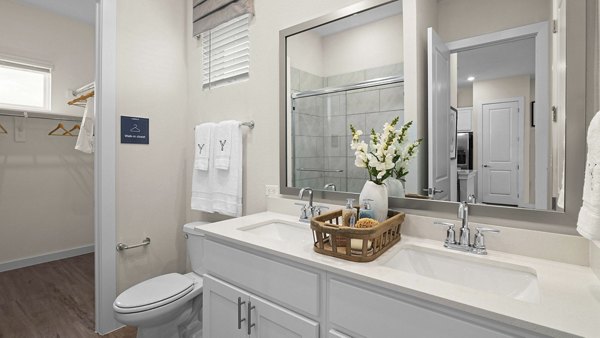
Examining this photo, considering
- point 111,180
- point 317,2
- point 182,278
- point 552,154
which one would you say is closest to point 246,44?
point 317,2

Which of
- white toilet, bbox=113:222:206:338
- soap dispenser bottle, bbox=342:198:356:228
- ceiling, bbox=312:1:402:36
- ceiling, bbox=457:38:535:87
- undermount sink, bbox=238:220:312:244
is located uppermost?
ceiling, bbox=312:1:402:36

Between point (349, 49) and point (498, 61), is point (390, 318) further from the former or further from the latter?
point (349, 49)

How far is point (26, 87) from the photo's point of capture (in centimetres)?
329

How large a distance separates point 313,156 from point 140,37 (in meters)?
1.66

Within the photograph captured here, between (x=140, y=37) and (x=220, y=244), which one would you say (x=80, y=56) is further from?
(x=220, y=244)

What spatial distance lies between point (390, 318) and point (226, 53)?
2048mm

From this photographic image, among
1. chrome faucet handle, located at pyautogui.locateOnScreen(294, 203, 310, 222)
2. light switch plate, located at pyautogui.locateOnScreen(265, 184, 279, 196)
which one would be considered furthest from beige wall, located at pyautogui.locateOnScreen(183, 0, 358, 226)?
chrome faucet handle, located at pyautogui.locateOnScreen(294, 203, 310, 222)

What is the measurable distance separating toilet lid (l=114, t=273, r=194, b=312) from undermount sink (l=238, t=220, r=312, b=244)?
0.68 m

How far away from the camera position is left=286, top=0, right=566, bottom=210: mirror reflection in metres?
1.05

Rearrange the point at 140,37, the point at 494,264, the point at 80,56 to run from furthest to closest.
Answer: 1. the point at 80,56
2. the point at 140,37
3. the point at 494,264

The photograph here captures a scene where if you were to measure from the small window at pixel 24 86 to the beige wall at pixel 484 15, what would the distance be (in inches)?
159

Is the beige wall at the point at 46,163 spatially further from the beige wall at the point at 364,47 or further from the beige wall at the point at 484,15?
the beige wall at the point at 484,15

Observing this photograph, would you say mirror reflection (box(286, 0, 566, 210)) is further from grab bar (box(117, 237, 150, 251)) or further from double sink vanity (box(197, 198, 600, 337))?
grab bar (box(117, 237, 150, 251))

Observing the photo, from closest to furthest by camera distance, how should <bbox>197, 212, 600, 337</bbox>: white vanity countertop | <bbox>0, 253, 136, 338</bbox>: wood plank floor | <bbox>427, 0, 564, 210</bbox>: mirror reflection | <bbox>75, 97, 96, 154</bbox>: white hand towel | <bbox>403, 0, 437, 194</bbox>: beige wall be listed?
<bbox>197, 212, 600, 337</bbox>: white vanity countertop < <bbox>427, 0, 564, 210</bbox>: mirror reflection < <bbox>403, 0, 437, 194</bbox>: beige wall < <bbox>0, 253, 136, 338</bbox>: wood plank floor < <bbox>75, 97, 96, 154</bbox>: white hand towel
